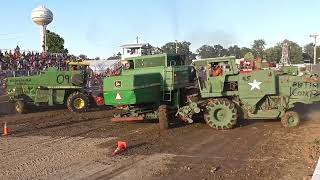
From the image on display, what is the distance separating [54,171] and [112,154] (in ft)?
5.92

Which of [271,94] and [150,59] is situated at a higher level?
[150,59]

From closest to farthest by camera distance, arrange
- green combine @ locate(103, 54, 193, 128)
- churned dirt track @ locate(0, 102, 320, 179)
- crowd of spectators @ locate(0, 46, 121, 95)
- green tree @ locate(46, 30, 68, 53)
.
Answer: churned dirt track @ locate(0, 102, 320, 179), green combine @ locate(103, 54, 193, 128), crowd of spectators @ locate(0, 46, 121, 95), green tree @ locate(46, 30, 68, 53)

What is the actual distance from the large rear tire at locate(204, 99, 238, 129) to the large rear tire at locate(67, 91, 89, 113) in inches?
288

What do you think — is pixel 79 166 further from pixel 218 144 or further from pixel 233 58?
pixel 233 58

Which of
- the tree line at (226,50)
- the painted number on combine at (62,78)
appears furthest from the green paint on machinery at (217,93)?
the tree line at (226,50)

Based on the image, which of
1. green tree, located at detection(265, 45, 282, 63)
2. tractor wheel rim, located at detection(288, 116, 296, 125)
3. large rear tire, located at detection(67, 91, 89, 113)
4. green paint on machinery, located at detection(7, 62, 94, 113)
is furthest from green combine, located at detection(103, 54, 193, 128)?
green tree, located at detection(265, 45, 282, 63)

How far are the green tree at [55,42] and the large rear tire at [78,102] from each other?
45001mm

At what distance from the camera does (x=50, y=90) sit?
19625 mm

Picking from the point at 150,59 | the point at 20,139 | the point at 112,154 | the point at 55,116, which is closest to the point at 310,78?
the point at 150,59

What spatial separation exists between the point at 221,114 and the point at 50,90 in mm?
8833

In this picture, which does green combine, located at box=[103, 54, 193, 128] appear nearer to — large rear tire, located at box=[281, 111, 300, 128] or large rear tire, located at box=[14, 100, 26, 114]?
large rear tire, located at box=[281, 111, 300, 128]

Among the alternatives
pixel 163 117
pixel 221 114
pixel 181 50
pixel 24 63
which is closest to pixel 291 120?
pixel 221 114

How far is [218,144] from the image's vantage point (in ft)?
37.8

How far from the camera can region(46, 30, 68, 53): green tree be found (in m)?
63.5
